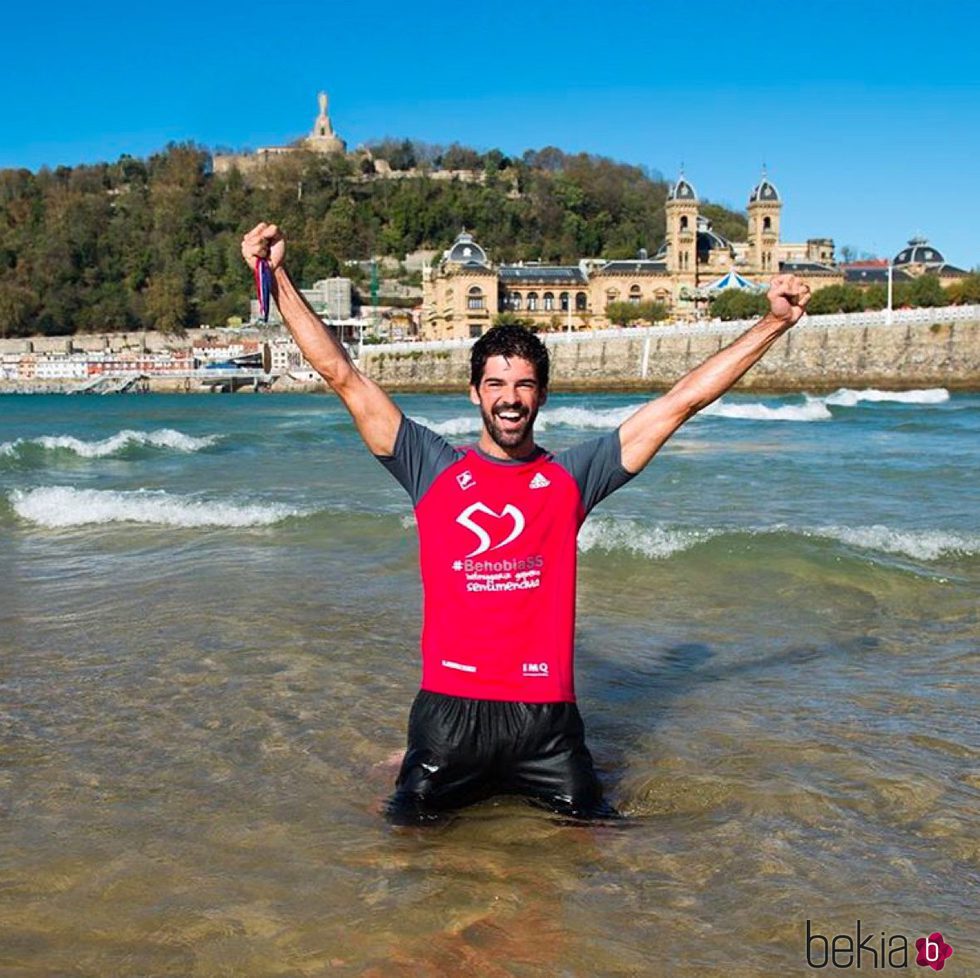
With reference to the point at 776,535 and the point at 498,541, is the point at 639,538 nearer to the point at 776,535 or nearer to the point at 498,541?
the point at 776,535

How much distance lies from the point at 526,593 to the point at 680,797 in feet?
3.93

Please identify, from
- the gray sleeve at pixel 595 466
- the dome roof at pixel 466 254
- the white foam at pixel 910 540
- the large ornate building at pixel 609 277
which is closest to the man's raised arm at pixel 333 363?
the gray sleeve at pixel 595 466

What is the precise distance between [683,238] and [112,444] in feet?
247

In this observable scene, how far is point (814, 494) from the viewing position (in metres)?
13.2

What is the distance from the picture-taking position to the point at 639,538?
9.24 metres

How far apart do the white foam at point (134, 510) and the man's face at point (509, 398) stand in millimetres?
Result: 8134

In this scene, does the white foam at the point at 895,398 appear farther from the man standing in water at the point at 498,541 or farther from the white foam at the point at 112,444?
the man standing in water at the point at 498,541

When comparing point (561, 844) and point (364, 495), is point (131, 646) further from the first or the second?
point (364, 495)

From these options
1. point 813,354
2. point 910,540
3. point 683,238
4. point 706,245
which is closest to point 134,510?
point 910,540

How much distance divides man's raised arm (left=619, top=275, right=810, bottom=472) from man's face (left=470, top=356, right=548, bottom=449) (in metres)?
0.32

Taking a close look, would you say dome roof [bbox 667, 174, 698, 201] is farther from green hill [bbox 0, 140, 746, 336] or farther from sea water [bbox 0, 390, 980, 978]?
sea water [bbox 0, 390, 980, 978]

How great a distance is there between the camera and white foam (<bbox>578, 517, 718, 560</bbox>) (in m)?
8.87

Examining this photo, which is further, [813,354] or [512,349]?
[813,354]

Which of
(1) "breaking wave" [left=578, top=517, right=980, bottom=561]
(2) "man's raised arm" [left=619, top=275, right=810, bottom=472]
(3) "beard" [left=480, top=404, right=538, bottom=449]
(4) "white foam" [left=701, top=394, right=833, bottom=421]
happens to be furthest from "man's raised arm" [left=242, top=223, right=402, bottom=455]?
(4) "white foam" [left=701, top=394, right=833, bottom=421]
